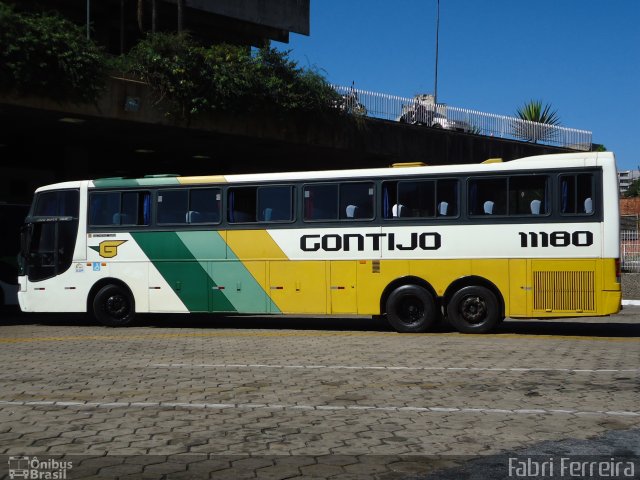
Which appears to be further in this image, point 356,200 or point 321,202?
point 321,202

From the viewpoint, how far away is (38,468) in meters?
5.50

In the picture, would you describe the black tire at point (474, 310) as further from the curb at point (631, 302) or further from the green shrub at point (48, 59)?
the curb at point (631, 302)

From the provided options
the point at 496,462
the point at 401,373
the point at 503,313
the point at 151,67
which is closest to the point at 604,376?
the point at 401,373

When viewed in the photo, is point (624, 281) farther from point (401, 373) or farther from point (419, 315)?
point (401, 373)

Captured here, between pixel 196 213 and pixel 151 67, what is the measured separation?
571 cm

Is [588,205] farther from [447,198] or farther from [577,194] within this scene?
[447,198]

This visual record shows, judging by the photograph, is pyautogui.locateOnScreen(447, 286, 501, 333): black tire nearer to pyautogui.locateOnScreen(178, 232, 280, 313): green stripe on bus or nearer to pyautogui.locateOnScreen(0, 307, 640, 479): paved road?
pyautogui.locateOnScreen(0, 307, 640, 479): paved road

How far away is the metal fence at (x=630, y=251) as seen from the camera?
27812 mm

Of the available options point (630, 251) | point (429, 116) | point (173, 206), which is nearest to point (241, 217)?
point (173, 206)

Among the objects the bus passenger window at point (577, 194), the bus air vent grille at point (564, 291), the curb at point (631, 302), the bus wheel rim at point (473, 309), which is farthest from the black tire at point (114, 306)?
the curb at point (631, 302)

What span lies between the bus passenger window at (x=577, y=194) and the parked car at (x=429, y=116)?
1239 centimetres

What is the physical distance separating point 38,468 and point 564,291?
1216 cm

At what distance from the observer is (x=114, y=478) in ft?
17.4

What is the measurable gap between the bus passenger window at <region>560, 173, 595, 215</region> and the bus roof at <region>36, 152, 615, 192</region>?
10.2 inches
